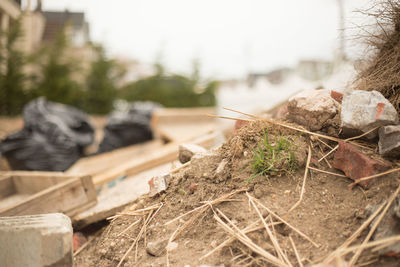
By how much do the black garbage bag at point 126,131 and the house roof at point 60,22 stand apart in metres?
3.11

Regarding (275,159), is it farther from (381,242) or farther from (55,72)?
(55,72)

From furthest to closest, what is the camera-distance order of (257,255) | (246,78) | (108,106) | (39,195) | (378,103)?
1. (108,106)
2. (246,78)
3. (39,195)
4. (378,103)
5. (257,255)

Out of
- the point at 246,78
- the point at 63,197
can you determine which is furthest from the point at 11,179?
the point at 246,78

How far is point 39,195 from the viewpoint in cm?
188

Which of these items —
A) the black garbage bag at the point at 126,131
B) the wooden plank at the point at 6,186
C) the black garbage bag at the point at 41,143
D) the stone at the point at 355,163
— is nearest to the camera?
the stone at the point at 355,163

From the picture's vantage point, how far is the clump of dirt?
1477 millimetres

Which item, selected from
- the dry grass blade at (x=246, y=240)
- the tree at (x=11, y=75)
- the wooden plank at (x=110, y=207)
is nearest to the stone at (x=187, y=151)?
the wooden plank at (x=110, y=207)

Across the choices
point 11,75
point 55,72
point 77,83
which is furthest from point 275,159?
point 77,83

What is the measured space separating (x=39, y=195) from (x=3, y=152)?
245 cm

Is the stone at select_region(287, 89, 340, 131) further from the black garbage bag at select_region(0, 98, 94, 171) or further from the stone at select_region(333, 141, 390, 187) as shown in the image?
the black garbage bag at select_region(0, 98, 94, 171)

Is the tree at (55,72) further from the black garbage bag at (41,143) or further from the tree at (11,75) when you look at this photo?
the black garbage bag at (41,143)

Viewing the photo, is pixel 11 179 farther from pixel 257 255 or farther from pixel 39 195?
pixel 257 255

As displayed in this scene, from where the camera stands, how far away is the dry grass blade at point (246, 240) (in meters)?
1.10

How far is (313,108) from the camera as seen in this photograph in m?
1.52
